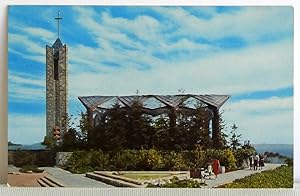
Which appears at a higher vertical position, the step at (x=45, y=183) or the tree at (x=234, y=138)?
the tree at (x=234, y=138)

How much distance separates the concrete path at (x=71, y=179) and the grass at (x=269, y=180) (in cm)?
40

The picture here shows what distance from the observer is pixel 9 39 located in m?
1.87

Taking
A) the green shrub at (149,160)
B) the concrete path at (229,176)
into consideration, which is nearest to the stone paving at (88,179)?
the concrete path at (229,176)

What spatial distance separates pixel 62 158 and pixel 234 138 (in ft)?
1.77

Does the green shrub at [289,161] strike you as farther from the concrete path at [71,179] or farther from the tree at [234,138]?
the concrete path at [71,179]

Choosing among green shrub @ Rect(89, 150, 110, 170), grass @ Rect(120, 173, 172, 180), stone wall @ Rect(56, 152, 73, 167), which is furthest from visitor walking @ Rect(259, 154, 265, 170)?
stone wall @ Rect(56, 152, 73, 167)

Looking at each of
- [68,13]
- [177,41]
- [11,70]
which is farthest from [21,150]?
[177,41]

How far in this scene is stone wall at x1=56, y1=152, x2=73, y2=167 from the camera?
6.21 ft

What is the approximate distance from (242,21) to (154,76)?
12.5 inches

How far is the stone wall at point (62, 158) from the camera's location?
74.5 inches

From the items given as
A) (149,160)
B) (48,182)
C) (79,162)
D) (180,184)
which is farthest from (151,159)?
(48,182)

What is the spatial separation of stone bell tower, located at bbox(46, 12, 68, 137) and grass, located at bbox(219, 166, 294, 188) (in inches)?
22.0

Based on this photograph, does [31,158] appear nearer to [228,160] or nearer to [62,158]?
[62,158]

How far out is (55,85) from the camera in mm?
1879
